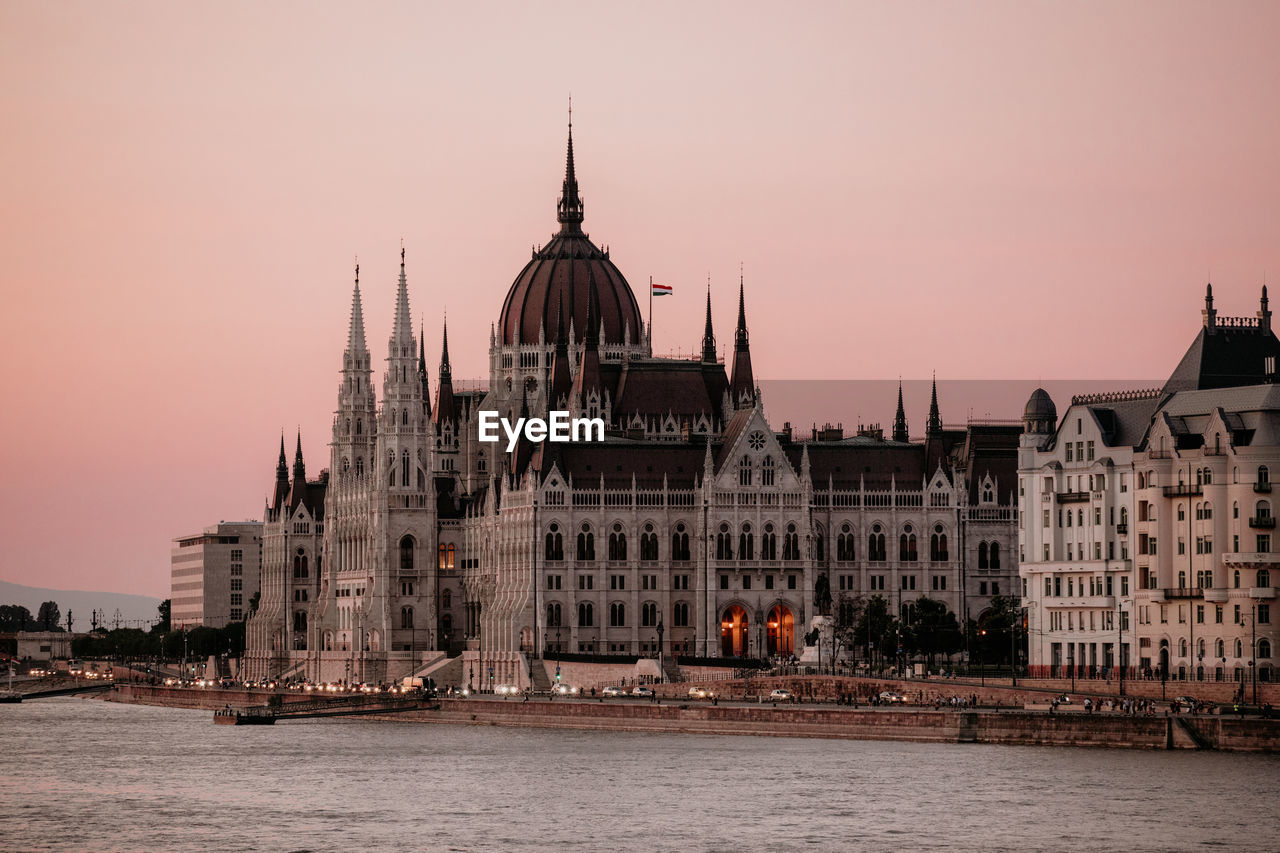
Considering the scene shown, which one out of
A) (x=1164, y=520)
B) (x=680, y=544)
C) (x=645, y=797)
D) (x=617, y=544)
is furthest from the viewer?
(x=680, y=544)

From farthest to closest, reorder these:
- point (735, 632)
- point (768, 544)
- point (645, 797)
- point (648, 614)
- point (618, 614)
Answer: point (768, 544)
point (735, 632)
point (648, 614)
point (618, 614)
point (645, 797)

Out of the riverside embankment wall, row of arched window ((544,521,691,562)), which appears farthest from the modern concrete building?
row of arched window ((544,521,691,562))

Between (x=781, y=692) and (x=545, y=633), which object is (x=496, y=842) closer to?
(x=781, y=692)

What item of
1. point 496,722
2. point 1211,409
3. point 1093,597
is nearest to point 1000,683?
point 1093,597

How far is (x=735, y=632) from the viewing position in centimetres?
19738

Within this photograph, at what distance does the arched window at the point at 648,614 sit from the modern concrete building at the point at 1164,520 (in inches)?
1736

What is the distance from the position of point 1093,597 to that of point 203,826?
5737cm


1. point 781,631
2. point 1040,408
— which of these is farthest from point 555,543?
point 1040,408

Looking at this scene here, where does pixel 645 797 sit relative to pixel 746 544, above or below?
below

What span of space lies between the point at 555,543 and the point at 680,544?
925 centimetres

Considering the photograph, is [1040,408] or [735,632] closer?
[1040,408]

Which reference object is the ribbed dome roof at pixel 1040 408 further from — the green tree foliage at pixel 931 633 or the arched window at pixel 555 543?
the arched window at pixel 555 543

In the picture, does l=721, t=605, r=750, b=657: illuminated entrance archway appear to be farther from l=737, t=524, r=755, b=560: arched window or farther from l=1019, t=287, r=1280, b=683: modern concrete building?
A: l=1019, t=287, r=1280, b=683: modern concrete building

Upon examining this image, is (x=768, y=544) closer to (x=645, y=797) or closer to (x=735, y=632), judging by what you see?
(x=735, y=632)
